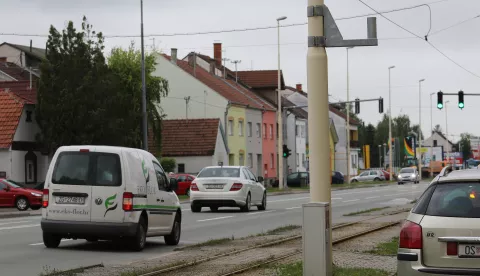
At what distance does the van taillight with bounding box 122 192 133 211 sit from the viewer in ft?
59.1

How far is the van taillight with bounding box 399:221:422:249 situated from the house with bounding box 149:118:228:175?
6441 centimetres

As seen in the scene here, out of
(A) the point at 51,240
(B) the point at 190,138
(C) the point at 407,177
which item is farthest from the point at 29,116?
(C) the point at 407,177

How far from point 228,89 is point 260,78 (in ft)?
33.9

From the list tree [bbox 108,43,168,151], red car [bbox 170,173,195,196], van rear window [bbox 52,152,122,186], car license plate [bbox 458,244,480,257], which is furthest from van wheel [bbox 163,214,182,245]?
tree [bbox 108,43,168,151]

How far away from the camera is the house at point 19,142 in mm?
55034

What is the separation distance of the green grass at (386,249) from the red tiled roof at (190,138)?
55253 millimetres

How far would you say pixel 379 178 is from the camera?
367 ft

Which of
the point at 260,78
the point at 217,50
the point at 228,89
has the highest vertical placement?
the point at 217,50

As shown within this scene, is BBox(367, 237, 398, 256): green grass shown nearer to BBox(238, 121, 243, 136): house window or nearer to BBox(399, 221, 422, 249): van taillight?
BBox(399, 221, 422, 249): van taillight

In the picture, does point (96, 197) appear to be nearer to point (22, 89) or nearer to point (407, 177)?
point (22, 89)

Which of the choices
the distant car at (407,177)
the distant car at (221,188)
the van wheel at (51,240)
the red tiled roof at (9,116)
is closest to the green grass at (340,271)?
the van wheel at (51,240)

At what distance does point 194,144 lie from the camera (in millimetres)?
75625

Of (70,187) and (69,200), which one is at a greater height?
(70,187)

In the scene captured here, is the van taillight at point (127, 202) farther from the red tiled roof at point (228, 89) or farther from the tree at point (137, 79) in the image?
the red tiled roof at point (228, 89)
